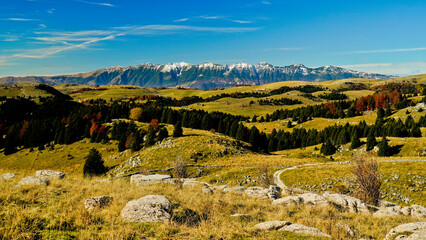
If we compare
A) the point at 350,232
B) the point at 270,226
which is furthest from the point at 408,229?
the point at 270,226

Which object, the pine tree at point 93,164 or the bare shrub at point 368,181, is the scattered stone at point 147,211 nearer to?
the bare shrub at point 368,181

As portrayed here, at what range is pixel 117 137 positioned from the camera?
9325 centimetres

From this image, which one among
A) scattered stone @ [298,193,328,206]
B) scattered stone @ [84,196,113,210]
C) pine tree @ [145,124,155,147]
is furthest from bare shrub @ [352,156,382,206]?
pine tree @ [145,124,155,147]

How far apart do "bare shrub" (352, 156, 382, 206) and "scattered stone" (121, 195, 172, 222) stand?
68.3 feet

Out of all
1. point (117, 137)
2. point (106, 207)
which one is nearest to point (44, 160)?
point (117, 137)

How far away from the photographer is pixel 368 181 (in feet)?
72.1

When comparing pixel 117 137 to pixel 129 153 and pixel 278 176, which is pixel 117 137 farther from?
pixel 278 176

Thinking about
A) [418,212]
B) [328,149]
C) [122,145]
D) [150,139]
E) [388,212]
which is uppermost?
[388,212]

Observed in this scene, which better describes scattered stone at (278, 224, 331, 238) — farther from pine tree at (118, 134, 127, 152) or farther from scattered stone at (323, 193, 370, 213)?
pine tree at (118, 134, 127, 152)

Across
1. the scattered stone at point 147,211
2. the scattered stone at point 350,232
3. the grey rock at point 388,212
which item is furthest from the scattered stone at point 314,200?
the scattered stone at point 147,211

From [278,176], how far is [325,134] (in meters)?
71.5

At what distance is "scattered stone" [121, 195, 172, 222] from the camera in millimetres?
10188

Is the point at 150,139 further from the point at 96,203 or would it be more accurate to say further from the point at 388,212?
the point at 388,212

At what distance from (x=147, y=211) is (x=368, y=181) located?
73.1ft
